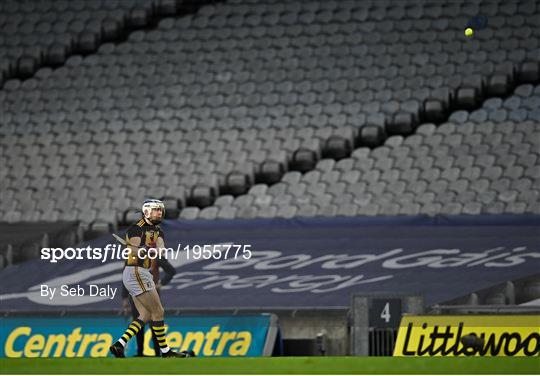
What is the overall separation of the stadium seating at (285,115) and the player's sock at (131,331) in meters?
7.49

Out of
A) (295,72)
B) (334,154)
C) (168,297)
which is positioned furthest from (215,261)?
(295,72)

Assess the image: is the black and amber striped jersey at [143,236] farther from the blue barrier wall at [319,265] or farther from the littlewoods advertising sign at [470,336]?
the blue barrier wall at [319,265]

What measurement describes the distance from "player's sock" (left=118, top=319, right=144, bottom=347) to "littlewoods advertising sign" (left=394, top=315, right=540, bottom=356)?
2.53m

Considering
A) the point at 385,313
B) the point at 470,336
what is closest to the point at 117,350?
the point at 385,313

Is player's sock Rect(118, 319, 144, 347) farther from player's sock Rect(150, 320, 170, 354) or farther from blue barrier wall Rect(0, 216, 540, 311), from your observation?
blue barrier wall Rect(0, 216, 540, 311)

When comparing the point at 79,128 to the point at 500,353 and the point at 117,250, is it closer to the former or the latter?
the point at 117,250

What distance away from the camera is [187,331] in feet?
46.4

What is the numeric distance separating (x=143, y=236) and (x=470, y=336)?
3.32m

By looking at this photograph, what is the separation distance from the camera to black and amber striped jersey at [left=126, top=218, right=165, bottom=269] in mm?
12086

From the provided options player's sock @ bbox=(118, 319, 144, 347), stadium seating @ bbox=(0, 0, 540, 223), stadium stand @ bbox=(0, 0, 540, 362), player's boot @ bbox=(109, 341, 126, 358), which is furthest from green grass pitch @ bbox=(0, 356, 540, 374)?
stadium seating @ bbox=(0, 0, 540, 223)

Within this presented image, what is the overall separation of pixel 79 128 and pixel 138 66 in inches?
68.4

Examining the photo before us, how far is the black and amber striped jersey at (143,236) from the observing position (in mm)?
12086

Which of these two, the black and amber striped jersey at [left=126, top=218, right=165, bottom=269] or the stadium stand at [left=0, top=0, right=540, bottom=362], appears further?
the stadium stand at [left=0, top=0, right=540, bottom=362]

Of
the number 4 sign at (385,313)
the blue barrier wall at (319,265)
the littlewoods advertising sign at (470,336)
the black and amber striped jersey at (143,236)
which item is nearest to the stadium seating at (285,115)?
the blue barrier wall at (319,265)
